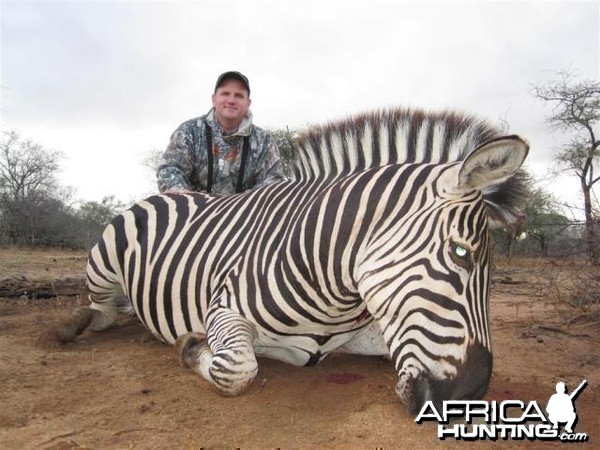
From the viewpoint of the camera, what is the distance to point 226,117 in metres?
4.63

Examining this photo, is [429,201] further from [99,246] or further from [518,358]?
[99,246]

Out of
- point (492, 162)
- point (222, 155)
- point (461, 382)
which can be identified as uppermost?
point (222, 155)

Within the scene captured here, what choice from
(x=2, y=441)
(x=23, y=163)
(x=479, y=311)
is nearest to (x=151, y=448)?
(x=2, y=441)

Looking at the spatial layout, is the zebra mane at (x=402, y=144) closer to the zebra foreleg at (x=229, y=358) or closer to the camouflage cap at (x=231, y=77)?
the zebra foreleg at (x=229, y=358)

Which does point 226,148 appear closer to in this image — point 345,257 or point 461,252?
point 345,257

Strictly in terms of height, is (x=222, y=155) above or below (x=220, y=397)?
above

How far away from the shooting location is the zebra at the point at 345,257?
184 centimetres

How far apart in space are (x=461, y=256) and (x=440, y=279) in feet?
0.39

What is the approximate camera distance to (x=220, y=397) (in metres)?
2.31

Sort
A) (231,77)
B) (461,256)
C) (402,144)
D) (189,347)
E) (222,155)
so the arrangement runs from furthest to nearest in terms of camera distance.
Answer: (222,155)
(231,77)
(189,347)
(402,144)
(461,256)

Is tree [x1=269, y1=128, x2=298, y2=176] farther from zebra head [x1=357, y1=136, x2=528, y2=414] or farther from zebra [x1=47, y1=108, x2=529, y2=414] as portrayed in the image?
zebra head [x1=357, y1=136, x2=528, y2=414]

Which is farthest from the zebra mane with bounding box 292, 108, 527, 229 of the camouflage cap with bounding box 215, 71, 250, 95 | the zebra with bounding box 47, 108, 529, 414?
the camouflage cap with bounding box 215, 71, 250, 95

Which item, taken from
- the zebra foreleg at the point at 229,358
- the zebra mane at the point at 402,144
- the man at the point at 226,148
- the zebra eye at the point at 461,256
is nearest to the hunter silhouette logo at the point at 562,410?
the zebra eye at the point at 461,256

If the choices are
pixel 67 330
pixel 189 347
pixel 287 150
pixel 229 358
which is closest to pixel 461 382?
pixel 229 358
